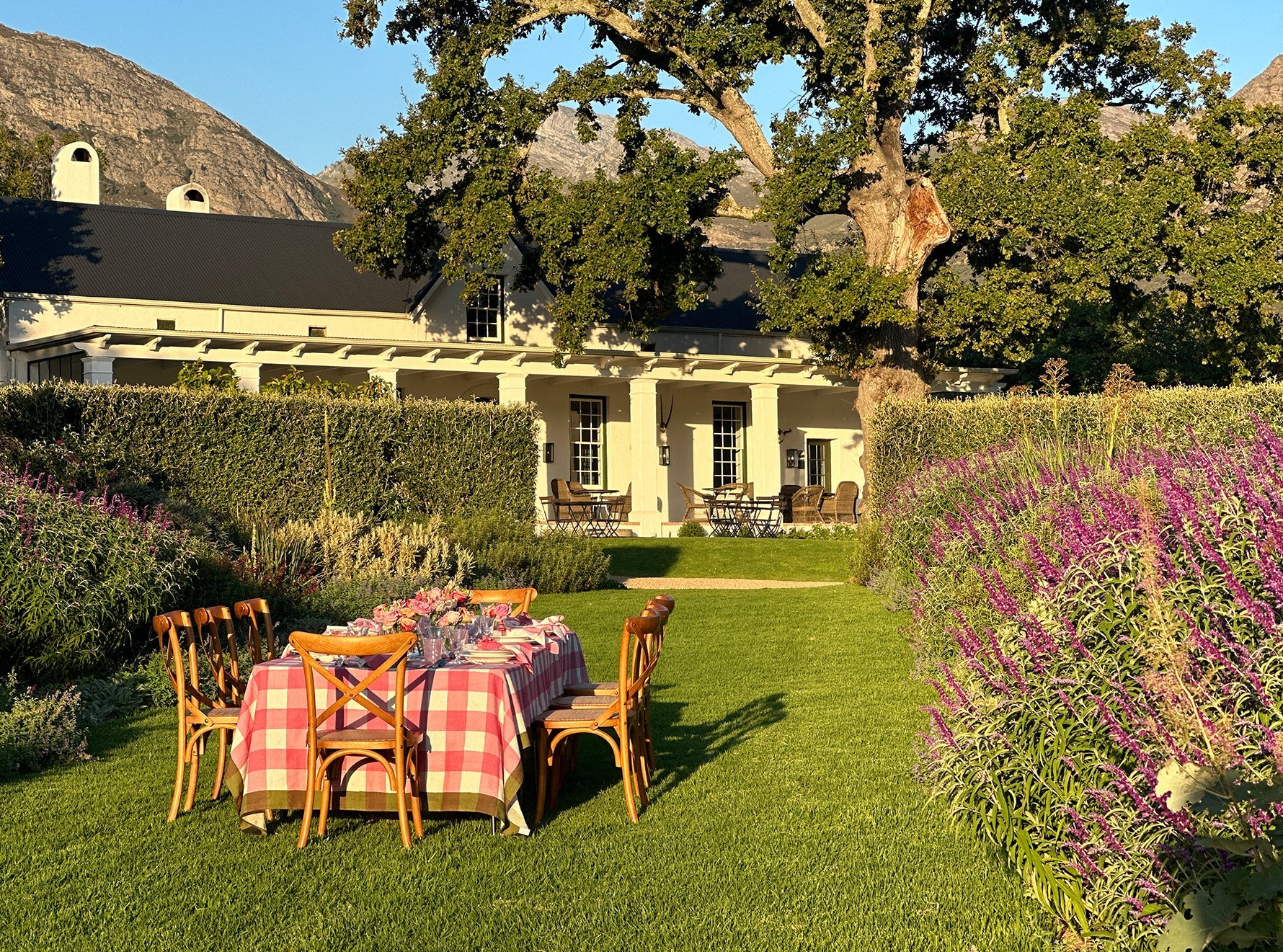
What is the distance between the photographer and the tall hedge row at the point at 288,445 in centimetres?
1602

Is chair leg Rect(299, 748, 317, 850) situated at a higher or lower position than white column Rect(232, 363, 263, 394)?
lower

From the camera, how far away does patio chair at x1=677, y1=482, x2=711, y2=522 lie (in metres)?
26.2

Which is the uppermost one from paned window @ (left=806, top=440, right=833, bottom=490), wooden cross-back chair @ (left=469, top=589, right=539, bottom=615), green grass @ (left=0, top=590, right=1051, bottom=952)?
paned window @ (left=806, top=440, right=833, bottom=490)

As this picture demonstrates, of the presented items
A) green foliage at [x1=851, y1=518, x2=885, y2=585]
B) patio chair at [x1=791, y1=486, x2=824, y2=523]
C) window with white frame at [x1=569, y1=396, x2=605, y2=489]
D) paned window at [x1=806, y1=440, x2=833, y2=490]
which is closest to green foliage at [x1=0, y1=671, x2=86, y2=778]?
green foliage at [x1=851, y1=518, x2=885, y2=585]

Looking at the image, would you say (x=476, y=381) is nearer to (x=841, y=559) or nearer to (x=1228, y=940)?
(x=841, y=559)

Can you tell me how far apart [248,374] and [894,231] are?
39.6ft

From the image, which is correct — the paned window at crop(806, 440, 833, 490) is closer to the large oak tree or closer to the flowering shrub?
the large oak tree

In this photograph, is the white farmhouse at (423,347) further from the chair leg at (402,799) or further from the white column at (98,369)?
the chair leg at (402,799)

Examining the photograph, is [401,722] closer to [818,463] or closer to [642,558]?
[642,558]

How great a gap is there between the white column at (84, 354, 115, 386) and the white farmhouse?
0.09ft

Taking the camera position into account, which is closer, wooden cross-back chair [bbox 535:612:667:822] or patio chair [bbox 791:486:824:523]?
wooden cross-back chair [bbox 535:612:667:822]

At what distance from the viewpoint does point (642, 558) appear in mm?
21141

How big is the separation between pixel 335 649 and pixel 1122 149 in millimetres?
21246

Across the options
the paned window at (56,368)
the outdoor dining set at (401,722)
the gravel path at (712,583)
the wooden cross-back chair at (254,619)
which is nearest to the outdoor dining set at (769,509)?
the gravel path at (712,583)
